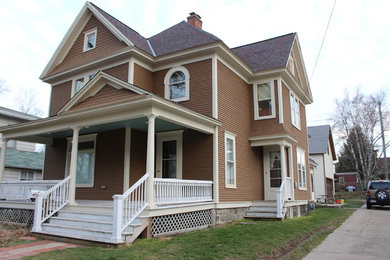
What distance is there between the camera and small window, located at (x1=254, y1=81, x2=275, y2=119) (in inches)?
551

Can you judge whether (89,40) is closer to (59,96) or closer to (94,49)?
(94,49)

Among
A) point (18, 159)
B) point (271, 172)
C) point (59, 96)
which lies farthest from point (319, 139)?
point (18, 159)

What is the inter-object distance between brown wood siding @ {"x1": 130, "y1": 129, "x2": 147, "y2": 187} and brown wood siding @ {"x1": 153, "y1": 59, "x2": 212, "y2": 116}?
2012 millimetres

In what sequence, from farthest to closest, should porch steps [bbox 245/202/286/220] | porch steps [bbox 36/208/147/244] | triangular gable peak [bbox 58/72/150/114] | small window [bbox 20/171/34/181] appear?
1. small window [bbox 20/171/34/181]
2. porch steps [bbox 245/202/286/220]
3. triangular gable peak [bbox 58/72/150/114]
4. porch steps [bbox 36/208/147/244]

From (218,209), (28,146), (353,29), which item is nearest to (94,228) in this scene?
(218,209)

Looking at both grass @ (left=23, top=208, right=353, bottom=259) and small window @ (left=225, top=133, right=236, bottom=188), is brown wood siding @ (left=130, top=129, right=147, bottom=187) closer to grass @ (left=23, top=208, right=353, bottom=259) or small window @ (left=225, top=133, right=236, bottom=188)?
small window @ (left=225, top=133, right=236, bottom=188)

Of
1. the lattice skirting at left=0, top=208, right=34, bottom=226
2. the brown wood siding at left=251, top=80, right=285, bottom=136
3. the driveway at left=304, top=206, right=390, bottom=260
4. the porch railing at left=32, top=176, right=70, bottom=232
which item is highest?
the brown wood siding at left=251, top=80, right=285, bottom=136

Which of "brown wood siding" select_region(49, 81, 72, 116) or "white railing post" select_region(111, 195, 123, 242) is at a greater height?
"brown wood siding" select_region(49, 81, 72, 116)

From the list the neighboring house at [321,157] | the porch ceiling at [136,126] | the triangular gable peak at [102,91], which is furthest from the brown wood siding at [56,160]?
the neighboring house at [321,157]

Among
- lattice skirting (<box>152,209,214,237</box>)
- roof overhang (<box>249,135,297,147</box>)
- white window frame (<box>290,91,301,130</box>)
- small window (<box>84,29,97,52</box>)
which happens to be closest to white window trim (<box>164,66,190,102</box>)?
roof overhang (<box>249,135,297,147</box>)

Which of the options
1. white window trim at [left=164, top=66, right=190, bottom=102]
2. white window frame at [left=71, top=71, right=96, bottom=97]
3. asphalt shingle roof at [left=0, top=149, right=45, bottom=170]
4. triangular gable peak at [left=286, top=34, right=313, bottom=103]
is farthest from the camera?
asphalt shingle roof at [left=0, top=149, right=45, bottom=170]

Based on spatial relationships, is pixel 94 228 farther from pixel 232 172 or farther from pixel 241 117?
pixel 241 117

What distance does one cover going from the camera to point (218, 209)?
1098cm

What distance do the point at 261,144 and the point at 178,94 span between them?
3.99 metres
